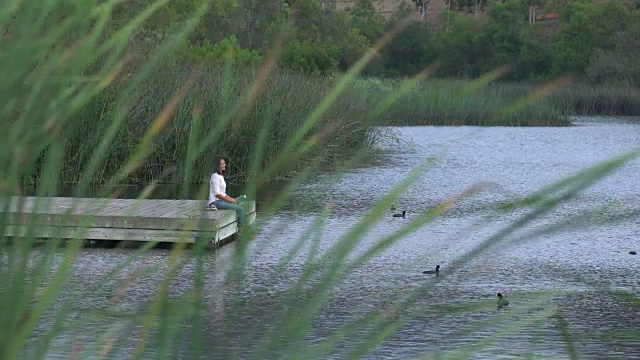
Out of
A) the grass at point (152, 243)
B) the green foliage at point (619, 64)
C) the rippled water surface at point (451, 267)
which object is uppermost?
the green foliage at point (619, 64)

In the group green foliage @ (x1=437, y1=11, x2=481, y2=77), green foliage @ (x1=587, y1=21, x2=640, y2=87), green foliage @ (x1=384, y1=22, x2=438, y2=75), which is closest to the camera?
green foliage @ (x1=587, y1=21, x2=640, y2=87)

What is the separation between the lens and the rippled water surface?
1.61 meters

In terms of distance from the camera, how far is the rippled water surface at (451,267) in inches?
63.3

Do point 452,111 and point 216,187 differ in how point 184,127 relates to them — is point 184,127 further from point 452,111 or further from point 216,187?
point 452,111

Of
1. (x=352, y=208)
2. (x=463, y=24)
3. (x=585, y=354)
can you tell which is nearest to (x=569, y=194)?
(x=585, y=354)

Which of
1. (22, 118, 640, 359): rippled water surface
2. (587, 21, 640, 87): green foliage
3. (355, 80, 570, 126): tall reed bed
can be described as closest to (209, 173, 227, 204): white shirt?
(22, 118, 640, 359): rippled water surface

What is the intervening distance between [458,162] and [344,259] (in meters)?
22.9

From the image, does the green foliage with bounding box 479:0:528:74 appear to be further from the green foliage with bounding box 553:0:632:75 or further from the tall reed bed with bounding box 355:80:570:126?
the tall reed bed with bounding box 355:80:570:126

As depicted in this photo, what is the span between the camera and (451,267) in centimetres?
146

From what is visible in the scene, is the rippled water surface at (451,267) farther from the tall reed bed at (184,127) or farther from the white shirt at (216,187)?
the tall reed bed at (184,127)

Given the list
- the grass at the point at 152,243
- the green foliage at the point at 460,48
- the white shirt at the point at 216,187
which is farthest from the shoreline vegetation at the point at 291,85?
the white shirt at the point at 216,187

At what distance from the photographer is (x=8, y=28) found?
1.45m

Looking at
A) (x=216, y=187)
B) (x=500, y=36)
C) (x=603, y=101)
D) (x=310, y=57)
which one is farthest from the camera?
(x=500, y=36)

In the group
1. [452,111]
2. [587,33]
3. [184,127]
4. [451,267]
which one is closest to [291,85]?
Result: [184,127]
